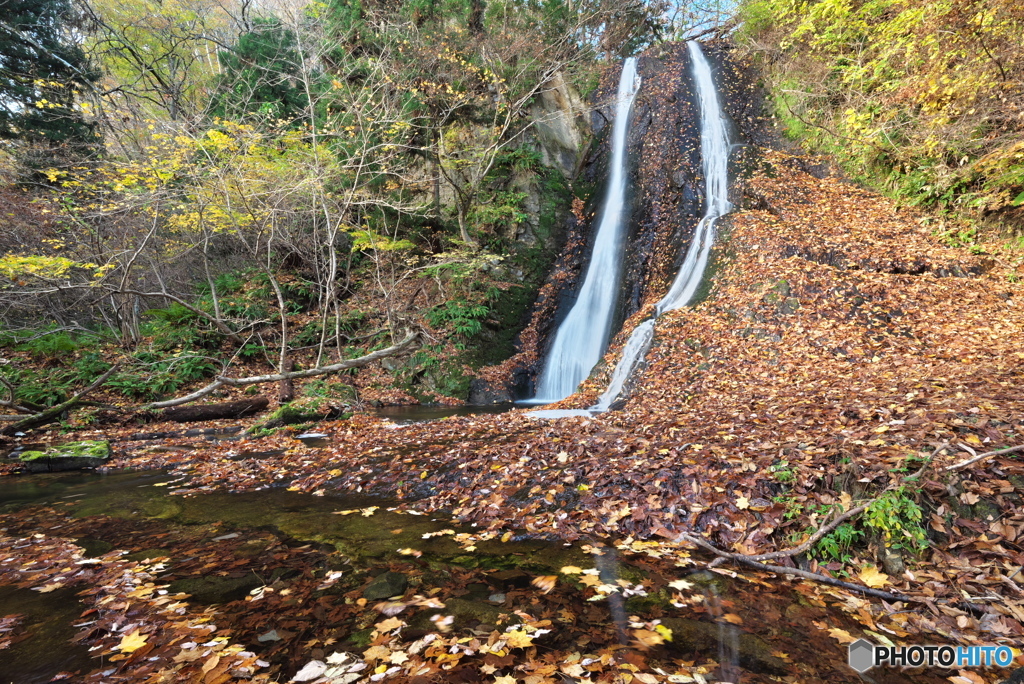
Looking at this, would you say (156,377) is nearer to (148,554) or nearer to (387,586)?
(148,554)

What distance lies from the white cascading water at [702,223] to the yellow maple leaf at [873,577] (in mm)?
5800

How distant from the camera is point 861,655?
7.84 feet

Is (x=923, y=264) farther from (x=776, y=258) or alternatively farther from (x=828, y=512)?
(x=828, y=512)

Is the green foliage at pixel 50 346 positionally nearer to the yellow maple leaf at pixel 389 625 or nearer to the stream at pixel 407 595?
the stream at pixel 407 595

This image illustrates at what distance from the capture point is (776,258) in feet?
35.1

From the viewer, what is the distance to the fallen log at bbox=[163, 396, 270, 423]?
35.1 ft

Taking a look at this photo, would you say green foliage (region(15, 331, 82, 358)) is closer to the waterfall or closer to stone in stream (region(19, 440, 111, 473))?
stone in stream (region(19, 440, 111, 473))

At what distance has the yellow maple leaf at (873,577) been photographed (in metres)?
2.91

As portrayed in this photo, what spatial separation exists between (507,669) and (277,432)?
8250 millimetres

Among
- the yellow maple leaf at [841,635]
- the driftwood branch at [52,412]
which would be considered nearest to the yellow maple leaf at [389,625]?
the yellow maple leaf at [841,635]

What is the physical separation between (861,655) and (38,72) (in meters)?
22.5

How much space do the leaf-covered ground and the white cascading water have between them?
0.56 metres

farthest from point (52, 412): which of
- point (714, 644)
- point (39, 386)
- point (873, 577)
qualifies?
point (873, 577)

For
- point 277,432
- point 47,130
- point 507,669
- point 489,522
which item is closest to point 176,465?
point 277,432
